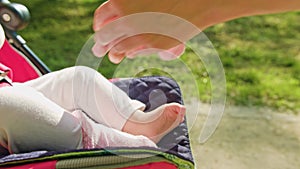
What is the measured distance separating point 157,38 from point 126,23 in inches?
1.6

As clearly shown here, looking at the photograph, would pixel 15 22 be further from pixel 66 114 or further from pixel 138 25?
pixel 138 25

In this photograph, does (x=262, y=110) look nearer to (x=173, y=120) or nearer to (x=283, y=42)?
(x=283, y=42)

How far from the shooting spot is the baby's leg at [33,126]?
1232mm

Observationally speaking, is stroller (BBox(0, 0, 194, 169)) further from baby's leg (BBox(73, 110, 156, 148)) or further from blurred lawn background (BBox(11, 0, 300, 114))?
blurred lawn background (BBox(11, 0, 300, 114))

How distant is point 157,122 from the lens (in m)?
1.34

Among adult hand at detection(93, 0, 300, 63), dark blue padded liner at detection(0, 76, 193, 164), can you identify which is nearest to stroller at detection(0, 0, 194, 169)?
dark blue padded liner at detection(0, 76, 193, 164)

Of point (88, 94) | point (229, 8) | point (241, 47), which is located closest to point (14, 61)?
point (88, 94)

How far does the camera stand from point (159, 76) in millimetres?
1522

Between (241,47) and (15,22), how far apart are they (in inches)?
49.1

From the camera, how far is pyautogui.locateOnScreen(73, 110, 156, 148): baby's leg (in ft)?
4.18

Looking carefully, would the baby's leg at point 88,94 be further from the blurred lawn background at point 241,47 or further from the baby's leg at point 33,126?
the blurred lawn background at point 241,47

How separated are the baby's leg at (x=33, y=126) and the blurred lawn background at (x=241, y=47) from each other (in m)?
0.93

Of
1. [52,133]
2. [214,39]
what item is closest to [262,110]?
[214,39]

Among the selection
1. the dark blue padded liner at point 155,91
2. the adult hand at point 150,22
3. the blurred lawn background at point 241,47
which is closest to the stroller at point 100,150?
the dark blue padded liner at point 155,91
